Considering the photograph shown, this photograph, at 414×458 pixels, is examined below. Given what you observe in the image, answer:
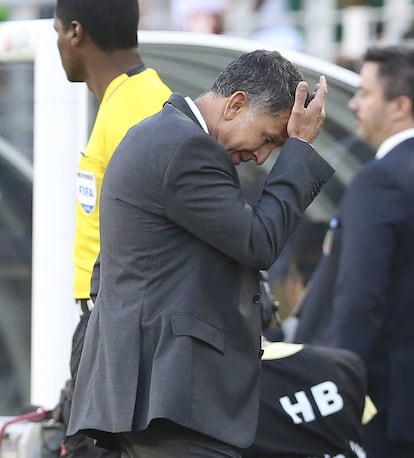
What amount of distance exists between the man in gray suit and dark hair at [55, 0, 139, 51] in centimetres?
59

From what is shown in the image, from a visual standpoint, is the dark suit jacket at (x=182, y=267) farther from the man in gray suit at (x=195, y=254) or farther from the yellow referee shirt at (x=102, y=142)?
the yellow referee shirt at (x=102, y=142)

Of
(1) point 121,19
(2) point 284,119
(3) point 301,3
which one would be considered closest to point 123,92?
(1) point 121,19

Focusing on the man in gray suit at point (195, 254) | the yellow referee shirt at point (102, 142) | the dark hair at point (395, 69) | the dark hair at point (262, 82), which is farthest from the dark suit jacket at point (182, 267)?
the dark hair at point (395, 69)

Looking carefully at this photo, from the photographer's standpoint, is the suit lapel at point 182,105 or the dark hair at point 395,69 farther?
the dark hair at point 395,69

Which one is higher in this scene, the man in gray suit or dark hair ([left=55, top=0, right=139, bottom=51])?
dark hair ([left=55, top=0, right=139, bottom=51])

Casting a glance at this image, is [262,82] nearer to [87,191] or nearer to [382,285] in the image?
[87,191]

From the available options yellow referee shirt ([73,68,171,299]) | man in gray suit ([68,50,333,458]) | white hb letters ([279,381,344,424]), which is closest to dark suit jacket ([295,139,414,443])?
white hb letters ([279,381,344,424])

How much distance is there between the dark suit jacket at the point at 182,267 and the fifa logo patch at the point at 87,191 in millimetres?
471

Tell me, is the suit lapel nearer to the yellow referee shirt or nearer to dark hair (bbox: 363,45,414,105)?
the yellow referee shirt

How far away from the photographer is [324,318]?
512 cm

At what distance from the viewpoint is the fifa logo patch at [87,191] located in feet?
12.1

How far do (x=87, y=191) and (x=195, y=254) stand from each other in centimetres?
67

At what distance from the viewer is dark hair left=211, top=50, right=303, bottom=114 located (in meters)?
3.18

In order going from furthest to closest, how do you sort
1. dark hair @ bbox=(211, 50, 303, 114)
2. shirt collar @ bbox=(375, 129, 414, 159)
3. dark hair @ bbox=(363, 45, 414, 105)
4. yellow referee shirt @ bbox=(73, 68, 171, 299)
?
1. dark hair @ bbox=(363, 45, 414, 105)
2. shirt collar @ bbox=(375, 129, 414, 159)
3. yellow referee shirt @ bbox=(73, 68, 171, 299)
4. dark hair @ bbox=(211, 50, 303, 114)
